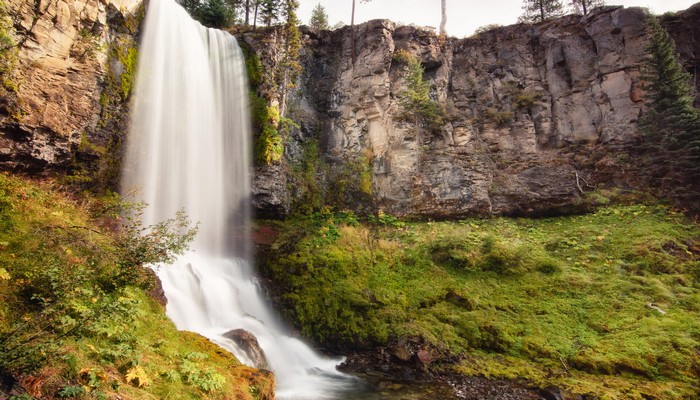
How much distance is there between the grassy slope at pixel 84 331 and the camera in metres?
4.27

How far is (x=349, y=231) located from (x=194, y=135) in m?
8.27

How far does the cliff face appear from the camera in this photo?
18984mm

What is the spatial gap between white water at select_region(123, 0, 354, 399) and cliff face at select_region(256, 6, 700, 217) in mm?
3135

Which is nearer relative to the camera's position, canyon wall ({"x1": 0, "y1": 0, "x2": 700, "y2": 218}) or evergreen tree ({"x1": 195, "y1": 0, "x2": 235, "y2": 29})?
canyon wall ({"x1": 0, "y1": 0, "x2": 700, "y2": 218})

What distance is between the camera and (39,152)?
9938 millimetres

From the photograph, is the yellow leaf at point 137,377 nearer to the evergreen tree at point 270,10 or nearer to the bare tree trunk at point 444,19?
the evergreen tree at point 270,10

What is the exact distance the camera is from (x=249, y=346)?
9133 mm

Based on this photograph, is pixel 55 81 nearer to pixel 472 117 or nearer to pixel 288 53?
pixel 288 53

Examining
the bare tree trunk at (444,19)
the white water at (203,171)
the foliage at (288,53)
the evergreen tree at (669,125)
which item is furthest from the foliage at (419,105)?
the evergreen tree at (669,125)

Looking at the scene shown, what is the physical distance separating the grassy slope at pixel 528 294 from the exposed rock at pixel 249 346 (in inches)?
122

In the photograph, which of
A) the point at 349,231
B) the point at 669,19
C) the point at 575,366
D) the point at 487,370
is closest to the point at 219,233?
the point at 349,231

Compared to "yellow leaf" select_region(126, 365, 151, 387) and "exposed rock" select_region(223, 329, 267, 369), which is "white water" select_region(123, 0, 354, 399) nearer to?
"exposed rock" select_region(223, 329, 267, 369)

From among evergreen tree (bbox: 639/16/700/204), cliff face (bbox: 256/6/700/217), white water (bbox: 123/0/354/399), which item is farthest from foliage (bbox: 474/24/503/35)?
white water (bbox: 123/0/354/399)

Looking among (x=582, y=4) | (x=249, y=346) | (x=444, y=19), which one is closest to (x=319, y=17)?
(x=444, y=19)
